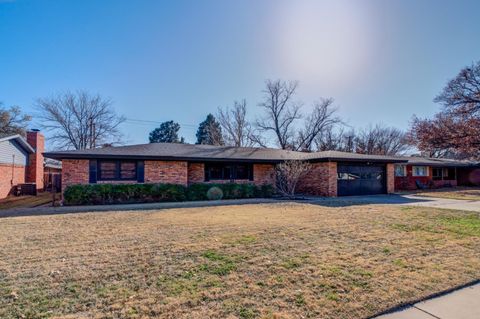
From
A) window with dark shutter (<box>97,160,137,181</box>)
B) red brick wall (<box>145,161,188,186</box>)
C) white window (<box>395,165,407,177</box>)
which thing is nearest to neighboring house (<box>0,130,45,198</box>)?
window with dark shutter (<box>97,160,137,181</box>)

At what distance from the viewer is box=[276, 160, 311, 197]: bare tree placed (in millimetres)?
15539

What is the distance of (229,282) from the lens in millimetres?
3639

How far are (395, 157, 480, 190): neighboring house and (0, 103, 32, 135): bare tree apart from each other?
38.2 meters

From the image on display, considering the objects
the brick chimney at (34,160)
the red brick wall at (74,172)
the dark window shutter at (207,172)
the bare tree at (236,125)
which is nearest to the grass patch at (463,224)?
the dark window shutter at (207,172)

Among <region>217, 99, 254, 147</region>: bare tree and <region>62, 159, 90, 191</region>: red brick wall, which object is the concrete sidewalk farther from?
<region>217, 99, 254, 147</region>: bare tree

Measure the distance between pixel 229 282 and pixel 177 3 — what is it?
10.6 meters

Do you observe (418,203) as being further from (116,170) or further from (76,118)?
(76,118)

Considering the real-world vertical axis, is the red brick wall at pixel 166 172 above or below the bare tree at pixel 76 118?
below

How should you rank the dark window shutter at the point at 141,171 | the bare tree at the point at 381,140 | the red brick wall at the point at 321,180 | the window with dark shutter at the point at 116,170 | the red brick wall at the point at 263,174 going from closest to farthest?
the window with dark shutter at the point at 116,170 → the dark window shutter at the point at 141,171 → the red brick wall at the point at 321,180 → the red brick wall at the point at 263,174 → the bare tree at the point at 381,140

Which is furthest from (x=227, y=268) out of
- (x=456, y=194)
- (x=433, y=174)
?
(x=433, y=174)

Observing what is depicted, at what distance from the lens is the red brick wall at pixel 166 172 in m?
14.7

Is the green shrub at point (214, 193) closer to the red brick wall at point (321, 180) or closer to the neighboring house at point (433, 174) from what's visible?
the red brick wall at point (321, 180)

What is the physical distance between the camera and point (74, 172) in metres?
13.6

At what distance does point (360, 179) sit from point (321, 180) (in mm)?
2939
